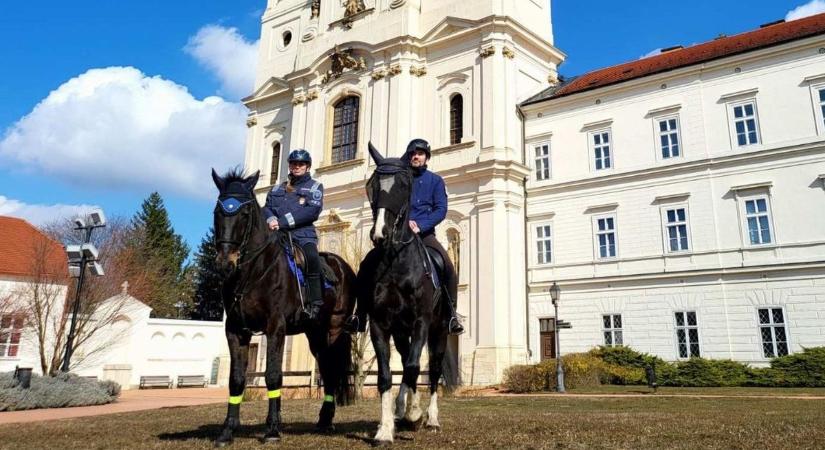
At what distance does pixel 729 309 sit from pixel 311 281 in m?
21.7

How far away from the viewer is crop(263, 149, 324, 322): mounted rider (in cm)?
743

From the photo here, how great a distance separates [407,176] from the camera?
22.5ft

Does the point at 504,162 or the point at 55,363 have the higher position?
the point at 504,162

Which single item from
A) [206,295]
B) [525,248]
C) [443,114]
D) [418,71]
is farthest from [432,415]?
[206,295]

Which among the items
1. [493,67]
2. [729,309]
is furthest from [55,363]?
[729,309]

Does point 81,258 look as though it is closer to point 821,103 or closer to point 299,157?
point 299,157

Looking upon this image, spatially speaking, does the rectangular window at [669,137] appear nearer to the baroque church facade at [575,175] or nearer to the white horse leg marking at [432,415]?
the baroque church facade at [575,175]

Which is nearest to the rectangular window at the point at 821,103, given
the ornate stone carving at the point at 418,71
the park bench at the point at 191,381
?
the ornate stone carving at the point at 418,71

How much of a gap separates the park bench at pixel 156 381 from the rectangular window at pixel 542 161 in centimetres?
2487

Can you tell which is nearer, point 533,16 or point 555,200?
point 555,200

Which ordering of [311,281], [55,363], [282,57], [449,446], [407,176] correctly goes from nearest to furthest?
[449,446] < [407,176] < [311,281] < [55,363] < [282,57]

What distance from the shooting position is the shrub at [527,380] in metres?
23.6

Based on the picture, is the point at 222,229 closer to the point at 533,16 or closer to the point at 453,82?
the point at 453,82

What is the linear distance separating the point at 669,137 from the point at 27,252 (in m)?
32.7
